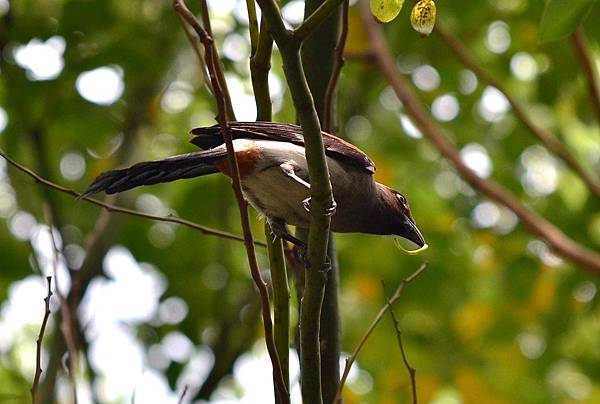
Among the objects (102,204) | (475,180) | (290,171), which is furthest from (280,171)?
(475,180)

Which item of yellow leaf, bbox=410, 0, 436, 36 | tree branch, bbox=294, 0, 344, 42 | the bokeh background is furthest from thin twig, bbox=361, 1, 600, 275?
tree branch, bbox=294, 0, 344, 42

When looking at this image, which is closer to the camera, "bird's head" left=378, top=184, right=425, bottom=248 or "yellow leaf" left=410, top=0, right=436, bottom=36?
"yellow leaf" left=410, top=0, right=436, bottom=36

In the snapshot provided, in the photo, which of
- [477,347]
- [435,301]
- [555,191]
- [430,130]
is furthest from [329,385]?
[555,191]

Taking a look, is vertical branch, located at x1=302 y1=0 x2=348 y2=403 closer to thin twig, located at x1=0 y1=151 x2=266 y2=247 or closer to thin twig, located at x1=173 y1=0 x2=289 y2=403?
thin twig, located at x1=0 y1=151 x2=266 y2=247

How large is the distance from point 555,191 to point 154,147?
2983 mm

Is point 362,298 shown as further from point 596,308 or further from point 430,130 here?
point 430,130

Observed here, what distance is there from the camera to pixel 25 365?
9.01 metres

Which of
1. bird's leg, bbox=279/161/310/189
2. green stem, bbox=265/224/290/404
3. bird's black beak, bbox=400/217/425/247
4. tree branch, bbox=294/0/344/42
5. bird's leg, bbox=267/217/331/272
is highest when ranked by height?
tree branch, bbox=294/0/344/42

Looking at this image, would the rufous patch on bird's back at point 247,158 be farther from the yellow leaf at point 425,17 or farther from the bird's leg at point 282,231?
the yellow leaf at point 425,17

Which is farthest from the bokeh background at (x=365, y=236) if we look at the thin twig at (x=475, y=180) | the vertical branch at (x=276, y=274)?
the vertical branch at (x=276, y=274)

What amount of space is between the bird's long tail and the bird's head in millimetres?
896

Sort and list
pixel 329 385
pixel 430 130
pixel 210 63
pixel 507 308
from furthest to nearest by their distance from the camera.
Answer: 1. pixel 507 308
2. pixel 430 130
3. pixel 329 385
4. pixel 210 63

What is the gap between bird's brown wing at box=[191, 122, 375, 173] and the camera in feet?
12.4

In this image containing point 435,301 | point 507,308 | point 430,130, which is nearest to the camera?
point 430,130
